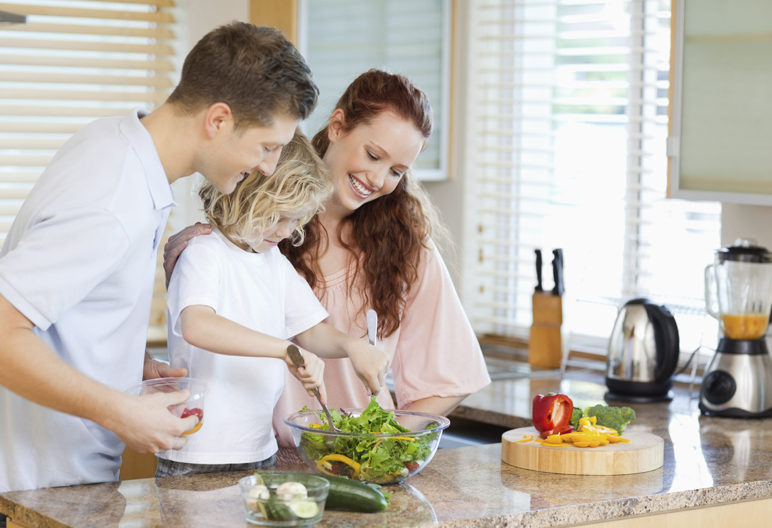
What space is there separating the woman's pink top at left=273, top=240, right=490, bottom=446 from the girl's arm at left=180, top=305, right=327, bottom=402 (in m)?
0.52

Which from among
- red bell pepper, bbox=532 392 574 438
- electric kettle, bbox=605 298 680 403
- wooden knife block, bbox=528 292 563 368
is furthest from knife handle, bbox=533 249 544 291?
red bell pepper, bbox=532 392 574 438

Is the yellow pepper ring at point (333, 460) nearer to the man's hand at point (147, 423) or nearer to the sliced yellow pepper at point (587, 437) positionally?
the man's hand at point (147, 423)

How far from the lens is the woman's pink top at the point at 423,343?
225 centimetres

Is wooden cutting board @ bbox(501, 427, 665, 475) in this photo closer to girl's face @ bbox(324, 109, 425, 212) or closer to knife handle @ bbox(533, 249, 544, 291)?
girl's face @ bbox(324, 109, 425, 212)

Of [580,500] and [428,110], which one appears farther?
[428,110]

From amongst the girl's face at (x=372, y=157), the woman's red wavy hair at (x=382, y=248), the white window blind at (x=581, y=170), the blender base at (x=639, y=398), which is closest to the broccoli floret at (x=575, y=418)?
the woman's red wavy hair at (x=382, y=248)

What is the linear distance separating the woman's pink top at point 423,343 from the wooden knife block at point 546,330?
1.03 metres

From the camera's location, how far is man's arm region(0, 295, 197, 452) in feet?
4.80

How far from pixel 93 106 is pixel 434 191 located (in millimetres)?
1182

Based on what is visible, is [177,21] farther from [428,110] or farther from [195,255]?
[195,255]

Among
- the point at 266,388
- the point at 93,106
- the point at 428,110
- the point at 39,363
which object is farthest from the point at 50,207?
the point at 93,106

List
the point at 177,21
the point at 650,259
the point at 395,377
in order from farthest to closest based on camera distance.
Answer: the point at 177,21 → the point at 650,259 → the point at 395,377

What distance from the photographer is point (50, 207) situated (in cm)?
148

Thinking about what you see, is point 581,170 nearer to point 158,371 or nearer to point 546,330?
point 546,330
